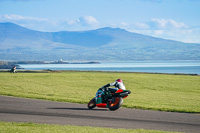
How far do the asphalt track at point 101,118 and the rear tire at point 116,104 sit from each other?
285mm

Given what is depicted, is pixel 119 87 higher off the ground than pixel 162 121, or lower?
higher

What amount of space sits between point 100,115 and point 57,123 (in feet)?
11.0

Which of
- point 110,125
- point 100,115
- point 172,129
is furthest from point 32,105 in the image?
point 172,129

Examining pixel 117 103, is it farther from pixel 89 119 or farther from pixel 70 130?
pixel 70 130

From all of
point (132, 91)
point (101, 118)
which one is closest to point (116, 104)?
point (101, 118)

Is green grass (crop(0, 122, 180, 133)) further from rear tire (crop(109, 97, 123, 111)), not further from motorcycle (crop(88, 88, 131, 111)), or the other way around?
rear tire (crop(109, 97, 123, 111))

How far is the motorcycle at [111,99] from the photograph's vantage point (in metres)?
19.1

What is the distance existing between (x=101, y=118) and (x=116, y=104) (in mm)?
2325

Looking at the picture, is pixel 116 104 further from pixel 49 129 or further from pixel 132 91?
pixel 132 91

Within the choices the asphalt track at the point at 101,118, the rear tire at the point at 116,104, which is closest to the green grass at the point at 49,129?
the asphalt track at the point at 101,118

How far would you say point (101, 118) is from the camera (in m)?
17.4

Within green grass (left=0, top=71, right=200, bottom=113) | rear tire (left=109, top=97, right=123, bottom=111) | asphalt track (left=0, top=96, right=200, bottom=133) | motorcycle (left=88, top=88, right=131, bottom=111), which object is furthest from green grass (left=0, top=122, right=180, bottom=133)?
green grass (left=0, top=71, right=200, bottom=113)

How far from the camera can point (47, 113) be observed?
18.7 meters

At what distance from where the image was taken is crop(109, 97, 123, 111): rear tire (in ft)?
63.7
